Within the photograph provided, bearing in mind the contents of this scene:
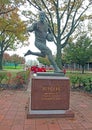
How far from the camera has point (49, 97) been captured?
23.1ft

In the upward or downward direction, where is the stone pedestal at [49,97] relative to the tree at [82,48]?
downward

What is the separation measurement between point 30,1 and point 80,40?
19225mm

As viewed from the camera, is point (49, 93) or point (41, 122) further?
point (49, 93)

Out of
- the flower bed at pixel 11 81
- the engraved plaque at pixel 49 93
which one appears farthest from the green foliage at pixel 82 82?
the engraved plaque at pixel 49 93

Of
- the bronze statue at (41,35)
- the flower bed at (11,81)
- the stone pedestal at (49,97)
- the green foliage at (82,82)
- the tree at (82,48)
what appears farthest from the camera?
the tree at (82,48)

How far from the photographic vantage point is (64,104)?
280 inches

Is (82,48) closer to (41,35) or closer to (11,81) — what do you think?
(11,81)

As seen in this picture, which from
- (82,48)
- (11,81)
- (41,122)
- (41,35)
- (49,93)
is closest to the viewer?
(41,122)

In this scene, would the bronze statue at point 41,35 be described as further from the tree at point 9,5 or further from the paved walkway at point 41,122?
the tree at point 9,5

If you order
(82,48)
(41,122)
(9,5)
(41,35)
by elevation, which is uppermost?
(9,5)

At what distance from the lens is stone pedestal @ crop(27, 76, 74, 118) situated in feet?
22.9

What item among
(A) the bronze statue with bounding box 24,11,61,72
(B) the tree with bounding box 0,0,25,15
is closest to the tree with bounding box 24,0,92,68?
(B) the tree with bounding box 0,0,25,15

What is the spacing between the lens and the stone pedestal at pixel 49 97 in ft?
22.9

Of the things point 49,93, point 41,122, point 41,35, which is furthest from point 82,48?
point 41,122
